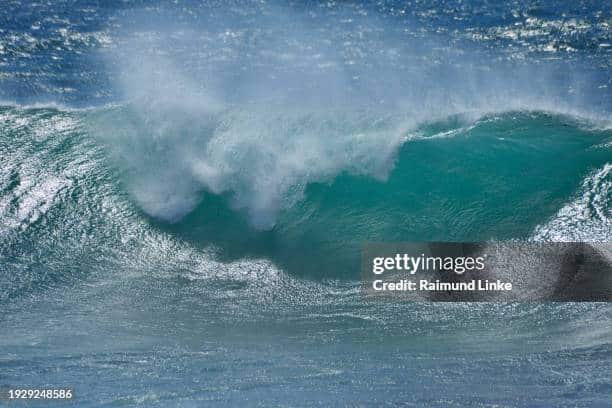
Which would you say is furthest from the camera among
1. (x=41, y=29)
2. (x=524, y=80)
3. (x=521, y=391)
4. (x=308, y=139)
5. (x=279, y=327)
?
(x=41, y=29)

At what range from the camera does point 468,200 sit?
34.1 ft

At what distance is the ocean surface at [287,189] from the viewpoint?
8.80m

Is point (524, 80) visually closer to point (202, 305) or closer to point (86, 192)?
point (202, 305)

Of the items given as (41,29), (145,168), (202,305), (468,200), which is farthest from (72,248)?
(468,200)

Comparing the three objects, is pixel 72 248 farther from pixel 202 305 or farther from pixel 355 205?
pixel 355 205

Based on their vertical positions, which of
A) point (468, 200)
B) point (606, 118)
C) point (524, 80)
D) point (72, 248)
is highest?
point (524, 80)

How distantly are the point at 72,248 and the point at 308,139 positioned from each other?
15.0ft

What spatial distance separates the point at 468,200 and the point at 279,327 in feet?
13.3

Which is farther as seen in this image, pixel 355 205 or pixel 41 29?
pixel 41 29

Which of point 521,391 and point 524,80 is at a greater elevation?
point 524,80

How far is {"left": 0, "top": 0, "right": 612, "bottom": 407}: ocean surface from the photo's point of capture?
880 centimetres

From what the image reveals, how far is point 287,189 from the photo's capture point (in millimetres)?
10586

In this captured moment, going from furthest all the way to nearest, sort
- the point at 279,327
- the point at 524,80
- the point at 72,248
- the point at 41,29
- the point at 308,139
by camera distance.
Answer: the point at 41,29 < the point at 524,80 < the point at 308,139 < the point at 72,248 < the point at 279,327

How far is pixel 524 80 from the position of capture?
38.6 ft
